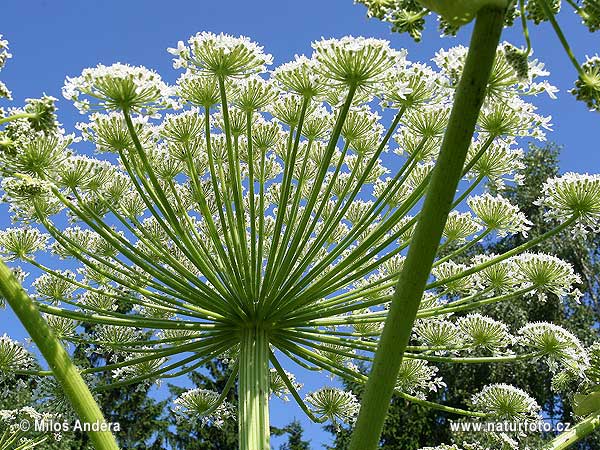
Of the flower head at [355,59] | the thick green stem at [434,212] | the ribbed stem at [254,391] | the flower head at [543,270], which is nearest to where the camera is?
the thick green stem at [434,212]

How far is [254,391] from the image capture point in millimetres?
5855

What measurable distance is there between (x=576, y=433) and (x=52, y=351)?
266cm

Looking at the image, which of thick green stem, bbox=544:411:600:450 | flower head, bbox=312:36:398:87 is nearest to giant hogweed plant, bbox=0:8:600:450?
flower head, bbox=312:36:398:87

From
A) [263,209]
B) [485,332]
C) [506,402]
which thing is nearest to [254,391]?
[263,209]

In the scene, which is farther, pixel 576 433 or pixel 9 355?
pixel 9 355

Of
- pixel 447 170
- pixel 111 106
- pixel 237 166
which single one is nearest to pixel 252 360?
pixel 237 166

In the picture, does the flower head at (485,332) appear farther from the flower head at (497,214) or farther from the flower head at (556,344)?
the flower head at (497,214)

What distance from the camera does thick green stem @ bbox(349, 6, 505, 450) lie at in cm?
221

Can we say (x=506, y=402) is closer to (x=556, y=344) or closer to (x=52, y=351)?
(x=556, y=344)

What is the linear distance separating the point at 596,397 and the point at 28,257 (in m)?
6.32

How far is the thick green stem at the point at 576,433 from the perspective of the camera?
11.8 ft

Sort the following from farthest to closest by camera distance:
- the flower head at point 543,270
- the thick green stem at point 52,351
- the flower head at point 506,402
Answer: the flower head at point 506,402, the flower head at point 543,270, the thick green stem at point 52,351

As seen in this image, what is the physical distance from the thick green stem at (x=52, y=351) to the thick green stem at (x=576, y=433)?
7.07 ft

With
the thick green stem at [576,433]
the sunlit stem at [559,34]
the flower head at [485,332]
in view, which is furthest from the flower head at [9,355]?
the sunlit stem at [559,34]
